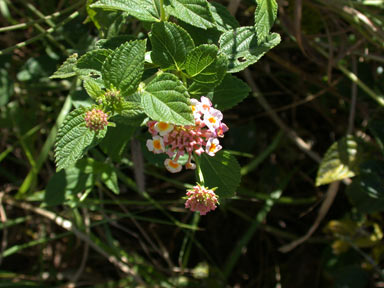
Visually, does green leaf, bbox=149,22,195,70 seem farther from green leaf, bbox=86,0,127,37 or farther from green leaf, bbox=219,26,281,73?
green leaf, bbox=86,0,127,37

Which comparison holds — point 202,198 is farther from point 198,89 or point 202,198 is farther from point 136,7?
point 136,7

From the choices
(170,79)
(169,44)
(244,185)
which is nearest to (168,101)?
(170,79)

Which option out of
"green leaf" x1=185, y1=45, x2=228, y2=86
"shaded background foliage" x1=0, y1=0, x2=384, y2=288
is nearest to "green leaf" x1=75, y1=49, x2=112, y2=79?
"green leaf" x1=185, y1=45, x2=228, y2=86

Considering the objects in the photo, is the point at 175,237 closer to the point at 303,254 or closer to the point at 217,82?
the point at 303,254

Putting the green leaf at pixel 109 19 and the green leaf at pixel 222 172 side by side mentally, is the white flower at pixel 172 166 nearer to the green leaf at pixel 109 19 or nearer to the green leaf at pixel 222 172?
the green leaf at pixel 222 172

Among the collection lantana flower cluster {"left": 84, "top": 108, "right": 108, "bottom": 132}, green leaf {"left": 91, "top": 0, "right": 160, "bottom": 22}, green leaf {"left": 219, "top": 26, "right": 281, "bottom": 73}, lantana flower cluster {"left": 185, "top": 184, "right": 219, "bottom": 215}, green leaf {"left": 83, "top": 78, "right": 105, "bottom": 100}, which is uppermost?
green leaf {"left": 91, "top": 0, "right": 160, "bottom": 22}
